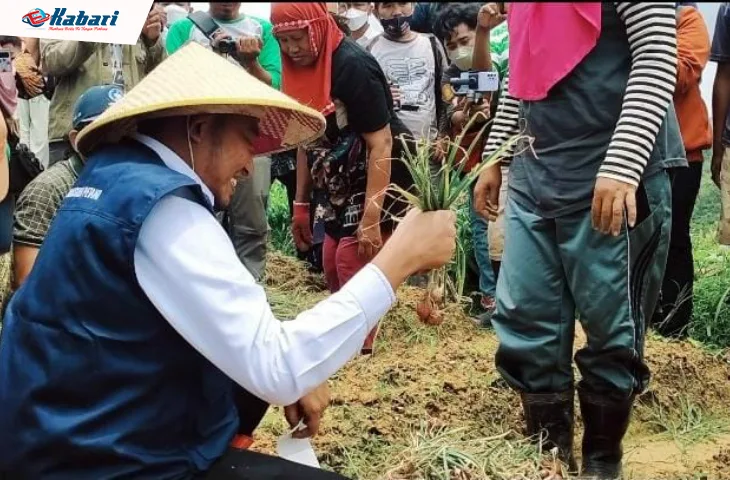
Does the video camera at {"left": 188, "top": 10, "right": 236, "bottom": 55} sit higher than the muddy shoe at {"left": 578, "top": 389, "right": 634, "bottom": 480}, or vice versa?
the video camera at {"left": 188, "top": 10, "right": 236, "bottom": 55}

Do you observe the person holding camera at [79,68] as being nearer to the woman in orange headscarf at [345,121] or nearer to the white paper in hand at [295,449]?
the woman in orange headscarf at [345,121]

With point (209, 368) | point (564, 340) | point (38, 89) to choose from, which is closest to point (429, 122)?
point (38, 89)

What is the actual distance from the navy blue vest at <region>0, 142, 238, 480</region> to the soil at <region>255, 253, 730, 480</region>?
1.00 m

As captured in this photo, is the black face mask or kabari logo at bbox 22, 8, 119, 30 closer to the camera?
kabari logo at bbox 22, 8, 119, 30

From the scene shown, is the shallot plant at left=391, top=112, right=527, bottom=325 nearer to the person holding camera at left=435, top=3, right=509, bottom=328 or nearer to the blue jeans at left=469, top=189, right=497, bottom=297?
the person holding camera at left=435, top=3, right=509, bottom=328

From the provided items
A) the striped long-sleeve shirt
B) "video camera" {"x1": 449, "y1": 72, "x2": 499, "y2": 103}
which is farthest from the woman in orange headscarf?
the striped long-sleeve shirt

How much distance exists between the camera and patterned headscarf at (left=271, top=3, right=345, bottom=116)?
13.0 ft

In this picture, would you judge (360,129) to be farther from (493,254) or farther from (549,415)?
(549,415)

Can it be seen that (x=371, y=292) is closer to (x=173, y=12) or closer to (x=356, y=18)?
(x=356, y=18)

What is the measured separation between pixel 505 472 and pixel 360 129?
1811 millimetres

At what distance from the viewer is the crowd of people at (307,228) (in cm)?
181

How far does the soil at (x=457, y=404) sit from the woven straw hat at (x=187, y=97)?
1222 millimetres

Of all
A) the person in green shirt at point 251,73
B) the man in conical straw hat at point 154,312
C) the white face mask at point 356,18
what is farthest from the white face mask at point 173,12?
the man in conical straw hat at point 154,312

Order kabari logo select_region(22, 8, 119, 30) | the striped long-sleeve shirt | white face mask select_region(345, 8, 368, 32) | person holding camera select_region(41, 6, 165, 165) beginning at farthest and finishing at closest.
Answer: white face mask select_region(345, 8, 368, 32)
person holding camera select_region(41, 6, 165, 165)
kabari logo select_region(22, 8, 119, 30)
the striped long-sleeve shirt
